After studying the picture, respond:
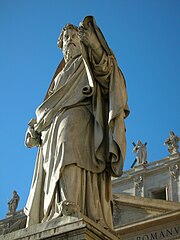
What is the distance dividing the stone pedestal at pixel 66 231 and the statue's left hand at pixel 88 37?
1.75 meters

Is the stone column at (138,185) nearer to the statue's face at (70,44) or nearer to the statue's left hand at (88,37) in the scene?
the statue's face at (70,44)

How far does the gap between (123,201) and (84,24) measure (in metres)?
23.3

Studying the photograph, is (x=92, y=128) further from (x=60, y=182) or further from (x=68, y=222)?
(x=68, y=222)

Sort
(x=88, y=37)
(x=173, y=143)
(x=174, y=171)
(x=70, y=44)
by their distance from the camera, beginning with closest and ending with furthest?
(x=88, y=37), (x=70, y=44), (x=174, y=171), (x=173, y=143)

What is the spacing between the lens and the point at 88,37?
18.7 ft

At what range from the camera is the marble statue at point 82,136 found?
507cm

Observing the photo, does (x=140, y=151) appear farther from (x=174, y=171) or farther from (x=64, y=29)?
(x=64, y=29)

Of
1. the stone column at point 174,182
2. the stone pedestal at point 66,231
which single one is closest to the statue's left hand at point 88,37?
the stone pedestal at point 66,231

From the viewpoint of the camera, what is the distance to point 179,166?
94.9 feet

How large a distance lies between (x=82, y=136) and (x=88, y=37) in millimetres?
974

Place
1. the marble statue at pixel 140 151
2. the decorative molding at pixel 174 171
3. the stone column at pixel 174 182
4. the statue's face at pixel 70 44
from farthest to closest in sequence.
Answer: the marble statue at pixel 140 151 → the decorative molding at pixel 174 171 → the stone column at pixel 174 182 → the statue's face at pixel 70 44

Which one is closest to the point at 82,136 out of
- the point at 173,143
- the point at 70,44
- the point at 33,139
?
the point at 33,139

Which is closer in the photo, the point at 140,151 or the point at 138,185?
the point at 138,185

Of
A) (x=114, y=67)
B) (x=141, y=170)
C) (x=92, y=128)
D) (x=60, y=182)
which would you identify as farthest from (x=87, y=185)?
(x=141, y=170)
